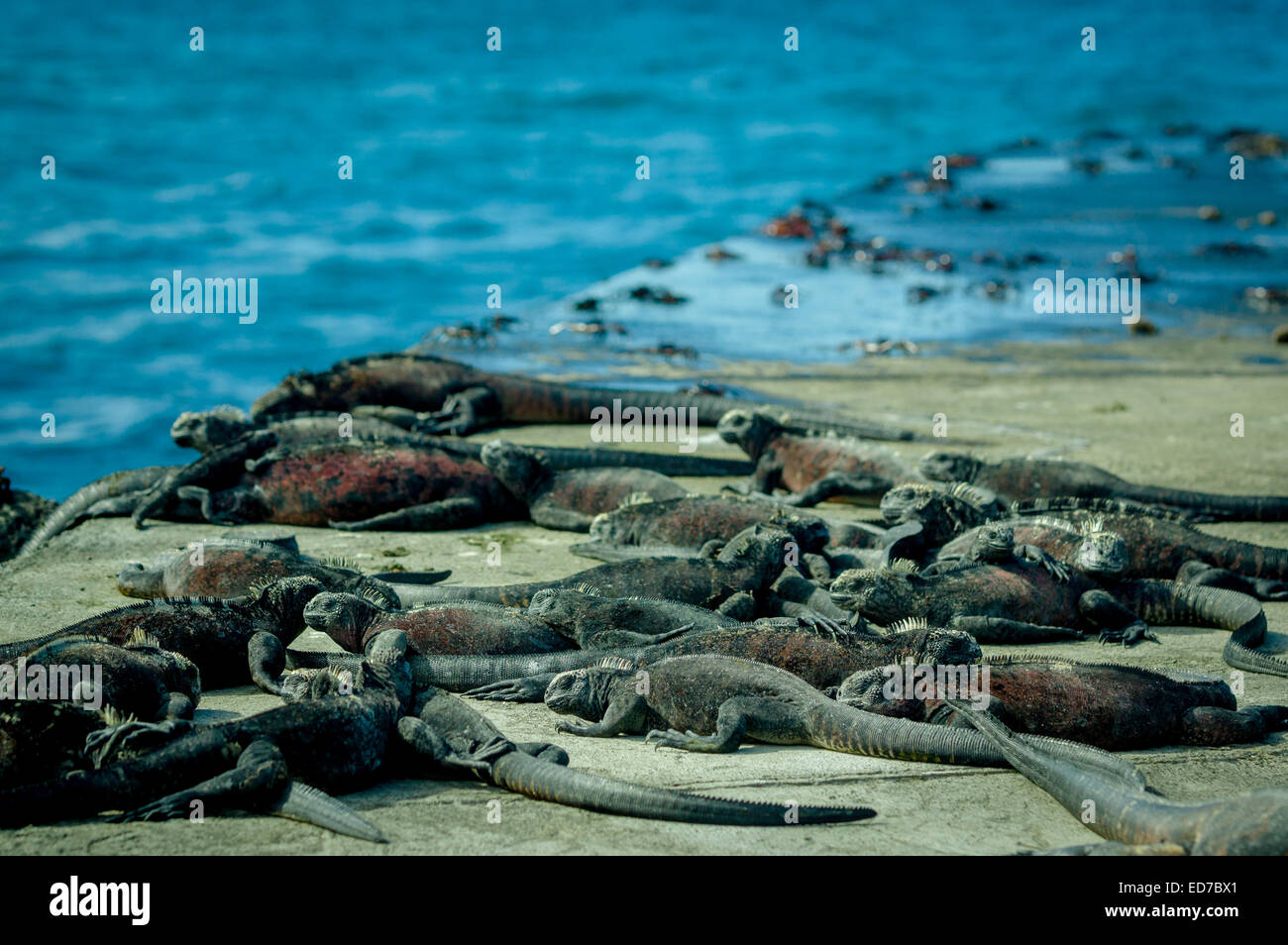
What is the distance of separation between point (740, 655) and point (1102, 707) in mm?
1279

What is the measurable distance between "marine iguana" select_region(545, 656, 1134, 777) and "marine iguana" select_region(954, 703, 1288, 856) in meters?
0.23

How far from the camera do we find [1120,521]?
702 cm

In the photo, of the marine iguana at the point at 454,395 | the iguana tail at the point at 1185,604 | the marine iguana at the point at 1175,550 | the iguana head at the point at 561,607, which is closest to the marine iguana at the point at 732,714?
the iguana head at the point at 561,607

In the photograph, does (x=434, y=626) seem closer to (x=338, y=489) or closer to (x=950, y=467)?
(x=338, y=489)

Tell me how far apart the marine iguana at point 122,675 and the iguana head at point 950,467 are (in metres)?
4.75

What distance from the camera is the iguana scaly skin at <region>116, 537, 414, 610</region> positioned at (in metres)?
5.93

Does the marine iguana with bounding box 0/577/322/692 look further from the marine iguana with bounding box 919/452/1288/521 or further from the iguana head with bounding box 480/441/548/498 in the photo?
the marine iguana with bounding box 919/452/1288/521

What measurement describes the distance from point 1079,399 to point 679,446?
355cm

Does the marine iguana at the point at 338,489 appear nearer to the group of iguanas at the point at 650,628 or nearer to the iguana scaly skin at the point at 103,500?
the group of iguanas at the point at 650,628

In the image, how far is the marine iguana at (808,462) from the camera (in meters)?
8.33

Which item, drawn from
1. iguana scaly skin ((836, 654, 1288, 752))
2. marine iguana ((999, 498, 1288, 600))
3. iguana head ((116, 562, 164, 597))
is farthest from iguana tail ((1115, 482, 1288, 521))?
iguana head ((116, 562, 164, 597))

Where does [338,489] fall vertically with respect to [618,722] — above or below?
above

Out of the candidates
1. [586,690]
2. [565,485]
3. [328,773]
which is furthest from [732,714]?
[565,485]

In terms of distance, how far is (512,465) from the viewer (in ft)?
26.5
